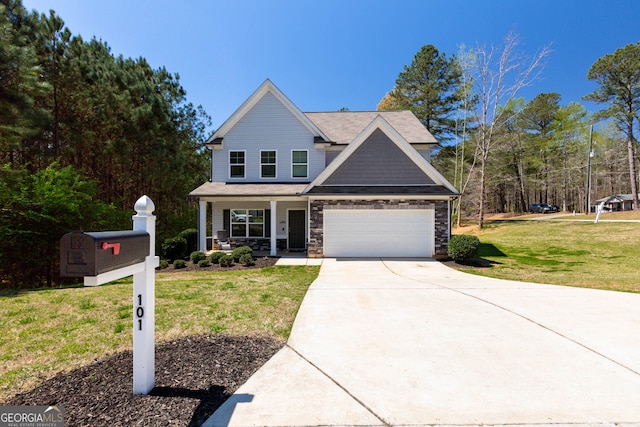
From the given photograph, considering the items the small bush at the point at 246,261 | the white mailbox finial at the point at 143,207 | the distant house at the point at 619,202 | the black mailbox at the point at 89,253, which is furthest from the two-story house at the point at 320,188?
the distant house at the point at 619,202

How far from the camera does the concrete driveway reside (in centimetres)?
270

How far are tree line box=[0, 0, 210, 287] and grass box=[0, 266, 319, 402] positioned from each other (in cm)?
499

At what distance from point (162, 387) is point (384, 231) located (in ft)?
35.2

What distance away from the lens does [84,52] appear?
588 inches

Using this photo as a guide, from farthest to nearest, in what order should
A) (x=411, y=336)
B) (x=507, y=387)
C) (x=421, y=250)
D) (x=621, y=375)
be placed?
(x=421, y=250) → (x=411, y=336) → (x=621, y=375) → (x=507, y=387)

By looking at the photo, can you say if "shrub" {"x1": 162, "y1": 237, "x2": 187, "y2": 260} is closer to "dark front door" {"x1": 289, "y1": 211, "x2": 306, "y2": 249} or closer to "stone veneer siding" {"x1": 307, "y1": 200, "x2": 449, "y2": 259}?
"dark front door" {"x1": 289, "y1": 211, "x2": 306, "y2": 249}

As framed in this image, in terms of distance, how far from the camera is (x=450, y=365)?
3604mm

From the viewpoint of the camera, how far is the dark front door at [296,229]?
1512cm

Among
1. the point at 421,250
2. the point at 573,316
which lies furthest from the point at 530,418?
the point at 421,250

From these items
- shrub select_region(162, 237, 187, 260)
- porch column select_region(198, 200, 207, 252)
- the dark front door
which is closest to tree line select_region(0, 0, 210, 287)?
shrub select_region(162, 237, 187, 260)

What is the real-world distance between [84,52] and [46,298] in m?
14.2

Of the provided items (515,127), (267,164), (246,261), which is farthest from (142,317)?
(515,127)

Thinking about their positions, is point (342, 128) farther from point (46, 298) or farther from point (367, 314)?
point (46, 298)

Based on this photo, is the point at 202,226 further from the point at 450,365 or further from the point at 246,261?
the point at 450,365
